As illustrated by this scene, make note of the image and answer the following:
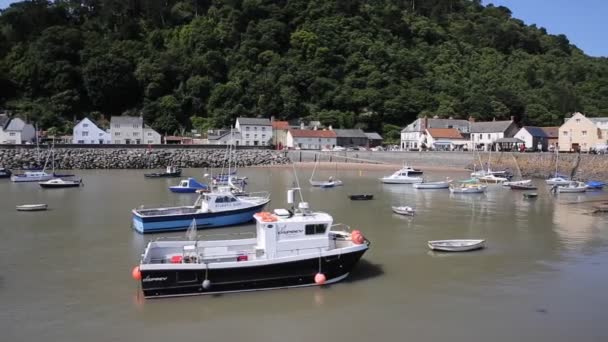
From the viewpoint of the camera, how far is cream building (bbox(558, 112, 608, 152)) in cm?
7769

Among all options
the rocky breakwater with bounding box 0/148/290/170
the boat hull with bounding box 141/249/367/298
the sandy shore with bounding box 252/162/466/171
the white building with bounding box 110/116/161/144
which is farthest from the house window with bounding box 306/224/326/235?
the white building with bounding box 110/116/161/144

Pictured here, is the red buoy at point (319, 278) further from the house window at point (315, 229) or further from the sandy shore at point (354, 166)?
the sandy shore at point (354, 166)

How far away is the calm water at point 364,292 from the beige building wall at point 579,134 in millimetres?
53582

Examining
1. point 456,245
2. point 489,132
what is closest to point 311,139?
point 489,132

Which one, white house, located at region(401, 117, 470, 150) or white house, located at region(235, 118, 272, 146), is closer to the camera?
white house, located at region(401, 117, 470, 150)

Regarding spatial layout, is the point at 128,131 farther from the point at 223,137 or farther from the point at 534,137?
the point at 534,137

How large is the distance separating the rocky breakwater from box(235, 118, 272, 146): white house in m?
10.0

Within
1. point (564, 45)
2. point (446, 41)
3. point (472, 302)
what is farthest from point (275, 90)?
point (564, 45)

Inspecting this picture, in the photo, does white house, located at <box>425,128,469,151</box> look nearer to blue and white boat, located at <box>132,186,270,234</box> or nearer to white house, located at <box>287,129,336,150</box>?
white house, located at <box>287,129,336,150</box>

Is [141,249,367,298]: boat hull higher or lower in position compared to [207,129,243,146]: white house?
lower

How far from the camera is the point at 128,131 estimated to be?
285 feet

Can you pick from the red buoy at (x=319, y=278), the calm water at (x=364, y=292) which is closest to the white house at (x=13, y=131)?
the calm water at (x=364, y=292)

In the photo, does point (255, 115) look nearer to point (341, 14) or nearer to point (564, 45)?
point (341, 14)

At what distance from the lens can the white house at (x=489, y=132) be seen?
86.7 metres
